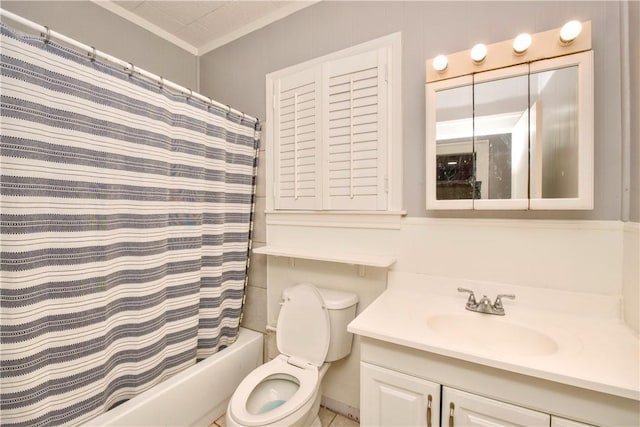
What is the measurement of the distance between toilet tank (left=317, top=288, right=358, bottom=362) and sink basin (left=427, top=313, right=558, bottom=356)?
0.49 metres

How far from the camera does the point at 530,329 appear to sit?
1.08 m

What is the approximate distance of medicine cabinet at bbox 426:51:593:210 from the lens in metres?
1.08

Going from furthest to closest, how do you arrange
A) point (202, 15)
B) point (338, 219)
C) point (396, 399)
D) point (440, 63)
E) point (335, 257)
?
point (202, 15)
point (338, 219)
point (335, 257)
point (440, 63)
point (396, 399)

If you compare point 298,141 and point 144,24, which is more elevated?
point 144,24

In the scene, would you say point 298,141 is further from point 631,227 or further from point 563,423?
point 563,423

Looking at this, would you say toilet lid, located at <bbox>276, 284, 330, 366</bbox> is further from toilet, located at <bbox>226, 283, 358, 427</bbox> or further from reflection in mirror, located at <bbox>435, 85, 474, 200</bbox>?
reflection in mirror, located at <bbox>435, 85, 474, 200</bbox>

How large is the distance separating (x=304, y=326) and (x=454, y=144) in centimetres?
121

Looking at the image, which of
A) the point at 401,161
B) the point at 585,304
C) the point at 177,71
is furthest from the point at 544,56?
the point at 177,71

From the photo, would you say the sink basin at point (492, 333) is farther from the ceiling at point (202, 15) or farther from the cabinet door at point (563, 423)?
the ceiling at point (202, 15)

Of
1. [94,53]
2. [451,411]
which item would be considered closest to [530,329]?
[451,411]

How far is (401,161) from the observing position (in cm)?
A: 148

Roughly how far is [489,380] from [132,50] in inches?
105

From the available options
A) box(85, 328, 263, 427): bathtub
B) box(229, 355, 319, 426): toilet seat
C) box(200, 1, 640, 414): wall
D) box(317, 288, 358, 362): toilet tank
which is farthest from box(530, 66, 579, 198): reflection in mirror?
box(85, 328, 263, 427): bathtub

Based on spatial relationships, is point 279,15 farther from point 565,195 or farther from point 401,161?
point 565,195
